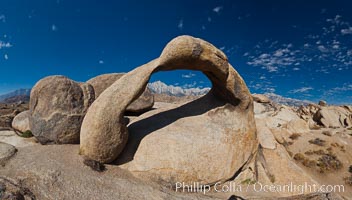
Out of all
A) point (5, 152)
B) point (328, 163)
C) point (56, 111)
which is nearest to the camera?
point (5, 152)

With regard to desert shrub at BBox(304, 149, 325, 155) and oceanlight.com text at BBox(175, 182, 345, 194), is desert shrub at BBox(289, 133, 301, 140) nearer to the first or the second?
desert shrub at BBox(304, 149, 325, 155)

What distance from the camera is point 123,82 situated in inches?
336

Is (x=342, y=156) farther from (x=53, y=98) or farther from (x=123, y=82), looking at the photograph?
(x=53, y=98)

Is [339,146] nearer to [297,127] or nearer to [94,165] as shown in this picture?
[297,127]

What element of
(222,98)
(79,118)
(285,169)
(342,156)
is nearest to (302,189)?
(285,169)

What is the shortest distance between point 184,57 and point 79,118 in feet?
15.8

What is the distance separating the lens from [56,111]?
886 centimetres

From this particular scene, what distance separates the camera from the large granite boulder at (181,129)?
318 inches

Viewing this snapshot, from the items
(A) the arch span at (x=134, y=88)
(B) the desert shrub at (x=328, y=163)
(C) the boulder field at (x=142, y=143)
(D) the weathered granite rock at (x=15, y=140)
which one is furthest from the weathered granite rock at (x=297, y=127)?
(D) the weathered granite rock at (x=15, y=140)

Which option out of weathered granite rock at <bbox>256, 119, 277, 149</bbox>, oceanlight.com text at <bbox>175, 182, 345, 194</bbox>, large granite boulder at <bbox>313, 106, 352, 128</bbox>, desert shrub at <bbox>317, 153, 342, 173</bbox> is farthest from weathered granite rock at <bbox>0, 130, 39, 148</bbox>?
large granite boulder at <bbox>313, 106, 352, 128</bbox>

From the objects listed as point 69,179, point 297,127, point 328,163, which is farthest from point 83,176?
point 297,127

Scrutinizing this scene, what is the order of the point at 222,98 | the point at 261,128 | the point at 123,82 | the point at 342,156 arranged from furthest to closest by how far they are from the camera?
1. the point at 342,156
2. the point at 261,128
3. the point at 222,98
4. the point at 123,82

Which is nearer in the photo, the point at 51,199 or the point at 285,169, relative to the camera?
the point at 51,199

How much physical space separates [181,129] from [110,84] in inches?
206
